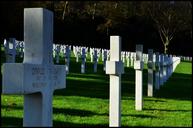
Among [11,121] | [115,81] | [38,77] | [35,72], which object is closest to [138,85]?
[115,81]

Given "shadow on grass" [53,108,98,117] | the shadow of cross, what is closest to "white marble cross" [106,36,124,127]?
"shadow on grass" [53,108,98,117]

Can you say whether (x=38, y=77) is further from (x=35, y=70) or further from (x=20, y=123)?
(x=20, y=123)

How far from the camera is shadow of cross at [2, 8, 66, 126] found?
161 inches

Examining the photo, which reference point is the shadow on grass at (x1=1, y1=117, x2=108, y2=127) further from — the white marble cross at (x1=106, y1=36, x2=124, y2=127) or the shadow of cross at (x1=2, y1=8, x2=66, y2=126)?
the shadow of cross at (x1=2, y1=8, x2=66, y2=126)

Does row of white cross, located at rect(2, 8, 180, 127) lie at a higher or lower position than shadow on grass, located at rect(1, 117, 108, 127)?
higher

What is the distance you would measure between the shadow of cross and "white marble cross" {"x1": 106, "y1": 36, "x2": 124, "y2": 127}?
2842 millimetres

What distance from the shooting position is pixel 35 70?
441 centimetres

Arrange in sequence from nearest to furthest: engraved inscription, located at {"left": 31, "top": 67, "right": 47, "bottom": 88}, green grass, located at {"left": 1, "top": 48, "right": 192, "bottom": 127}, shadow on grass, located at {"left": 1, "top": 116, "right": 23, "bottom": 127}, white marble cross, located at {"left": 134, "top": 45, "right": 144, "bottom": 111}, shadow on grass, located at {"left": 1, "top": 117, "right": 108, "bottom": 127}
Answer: engraved inscription, located at {"left": 31, "top": 67, "right": 47, "bottom": 88}
shadow on grass, located at {"left": 1, "top": 116, "right": 23, "bottom": 127}
shadow on grass, located at {"left": 1, "top": 117, "right": 108, "bottom": 127}
green grass, located at {"left": 1, "top": 48, "right": 192, "bottom": 127}
white marble cross, located at {"left": 134, "top": 45, "right": 144, "bottom": 111}

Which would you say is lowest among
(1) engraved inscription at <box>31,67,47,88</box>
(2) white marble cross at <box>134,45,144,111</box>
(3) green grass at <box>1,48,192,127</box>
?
(3) green grass at <box>1,48,192,127</box>

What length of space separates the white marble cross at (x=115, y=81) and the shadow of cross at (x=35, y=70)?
2.84m

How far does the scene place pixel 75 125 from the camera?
8.26 metres

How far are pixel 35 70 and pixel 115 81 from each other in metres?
3.42

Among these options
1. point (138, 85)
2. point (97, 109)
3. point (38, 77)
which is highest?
point (38, 77)

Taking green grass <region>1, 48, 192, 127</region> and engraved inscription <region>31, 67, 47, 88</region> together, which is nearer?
engraved inscription <region>31, 67, 47, 88</region>
